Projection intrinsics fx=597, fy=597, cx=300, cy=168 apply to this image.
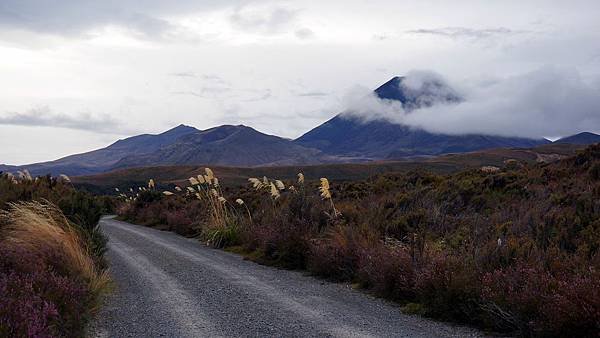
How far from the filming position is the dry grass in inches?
384

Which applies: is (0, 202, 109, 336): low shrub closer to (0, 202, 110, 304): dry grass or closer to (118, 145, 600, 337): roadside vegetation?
(0, 202, 110, 304): dry grass

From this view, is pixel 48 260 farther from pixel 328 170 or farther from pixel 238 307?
pixel 328 170

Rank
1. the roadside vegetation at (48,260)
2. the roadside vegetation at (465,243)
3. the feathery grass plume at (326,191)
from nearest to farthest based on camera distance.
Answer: the roadside vegetation at (48,260), the roadside vegetation at (465,243), the feathery grass plume at (326,191)

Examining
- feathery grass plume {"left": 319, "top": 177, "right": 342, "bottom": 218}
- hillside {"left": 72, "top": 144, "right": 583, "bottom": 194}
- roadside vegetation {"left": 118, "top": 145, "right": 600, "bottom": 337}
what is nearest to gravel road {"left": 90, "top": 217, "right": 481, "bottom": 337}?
roadside vegetation {"left": 118, "top": 145, "right": 600, "bottom": 337}

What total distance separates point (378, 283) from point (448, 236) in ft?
8.96

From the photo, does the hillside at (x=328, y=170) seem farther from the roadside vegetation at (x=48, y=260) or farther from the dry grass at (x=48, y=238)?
the dry grass at (x=48, y=238)

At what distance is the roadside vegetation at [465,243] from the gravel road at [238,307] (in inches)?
20.1

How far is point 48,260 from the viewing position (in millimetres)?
9555

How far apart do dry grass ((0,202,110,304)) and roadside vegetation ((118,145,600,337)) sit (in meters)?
4.99

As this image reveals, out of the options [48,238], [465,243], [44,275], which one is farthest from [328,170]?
[44,275]

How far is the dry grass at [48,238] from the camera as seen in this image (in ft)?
32.0

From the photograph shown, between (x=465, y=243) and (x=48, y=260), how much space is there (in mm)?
7486

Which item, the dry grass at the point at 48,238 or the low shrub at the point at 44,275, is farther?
the dry grass at the point at 48,238

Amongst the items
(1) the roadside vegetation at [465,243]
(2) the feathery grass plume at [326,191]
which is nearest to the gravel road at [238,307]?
(1) the roadside vegetation at [465,243]
